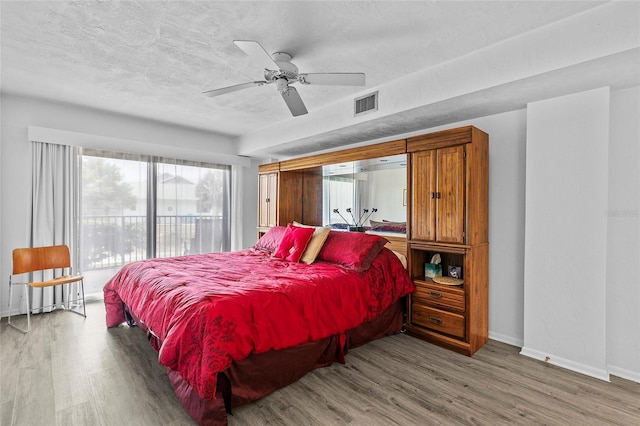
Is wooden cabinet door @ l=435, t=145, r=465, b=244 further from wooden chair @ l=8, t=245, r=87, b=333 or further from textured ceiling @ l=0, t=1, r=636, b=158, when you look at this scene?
wooden chair @ l=8, t=245, r=87, b=333

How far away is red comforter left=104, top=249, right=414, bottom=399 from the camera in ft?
6.08

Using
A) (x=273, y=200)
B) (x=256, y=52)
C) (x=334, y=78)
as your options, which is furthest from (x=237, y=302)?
(x=273, y=200)

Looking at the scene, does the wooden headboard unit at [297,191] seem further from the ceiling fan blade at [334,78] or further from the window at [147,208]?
the ceiling fan blade at [334,78]

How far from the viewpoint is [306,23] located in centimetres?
214

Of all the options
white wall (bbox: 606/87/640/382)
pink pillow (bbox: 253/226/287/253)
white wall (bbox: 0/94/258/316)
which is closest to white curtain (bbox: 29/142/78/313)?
white wall (bbox: 0/94/258/316)

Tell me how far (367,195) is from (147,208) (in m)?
3.28

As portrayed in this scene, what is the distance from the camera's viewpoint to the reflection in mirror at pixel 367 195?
3.64 m

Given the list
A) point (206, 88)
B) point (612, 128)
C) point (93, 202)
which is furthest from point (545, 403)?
point (93, 202)

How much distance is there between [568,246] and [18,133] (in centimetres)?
577

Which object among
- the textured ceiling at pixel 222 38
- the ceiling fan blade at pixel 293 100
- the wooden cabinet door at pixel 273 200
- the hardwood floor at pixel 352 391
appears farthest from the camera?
the wooden cabinet door at pixel 273 200

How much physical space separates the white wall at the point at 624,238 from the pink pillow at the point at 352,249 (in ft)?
6.08

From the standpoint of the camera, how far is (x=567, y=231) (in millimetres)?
2578

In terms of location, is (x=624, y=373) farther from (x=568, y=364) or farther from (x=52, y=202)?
(x=52, y=202)

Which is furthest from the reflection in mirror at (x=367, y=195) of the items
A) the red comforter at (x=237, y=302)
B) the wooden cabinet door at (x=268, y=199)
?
the wooden cabinet door at (x=268, y=199)
